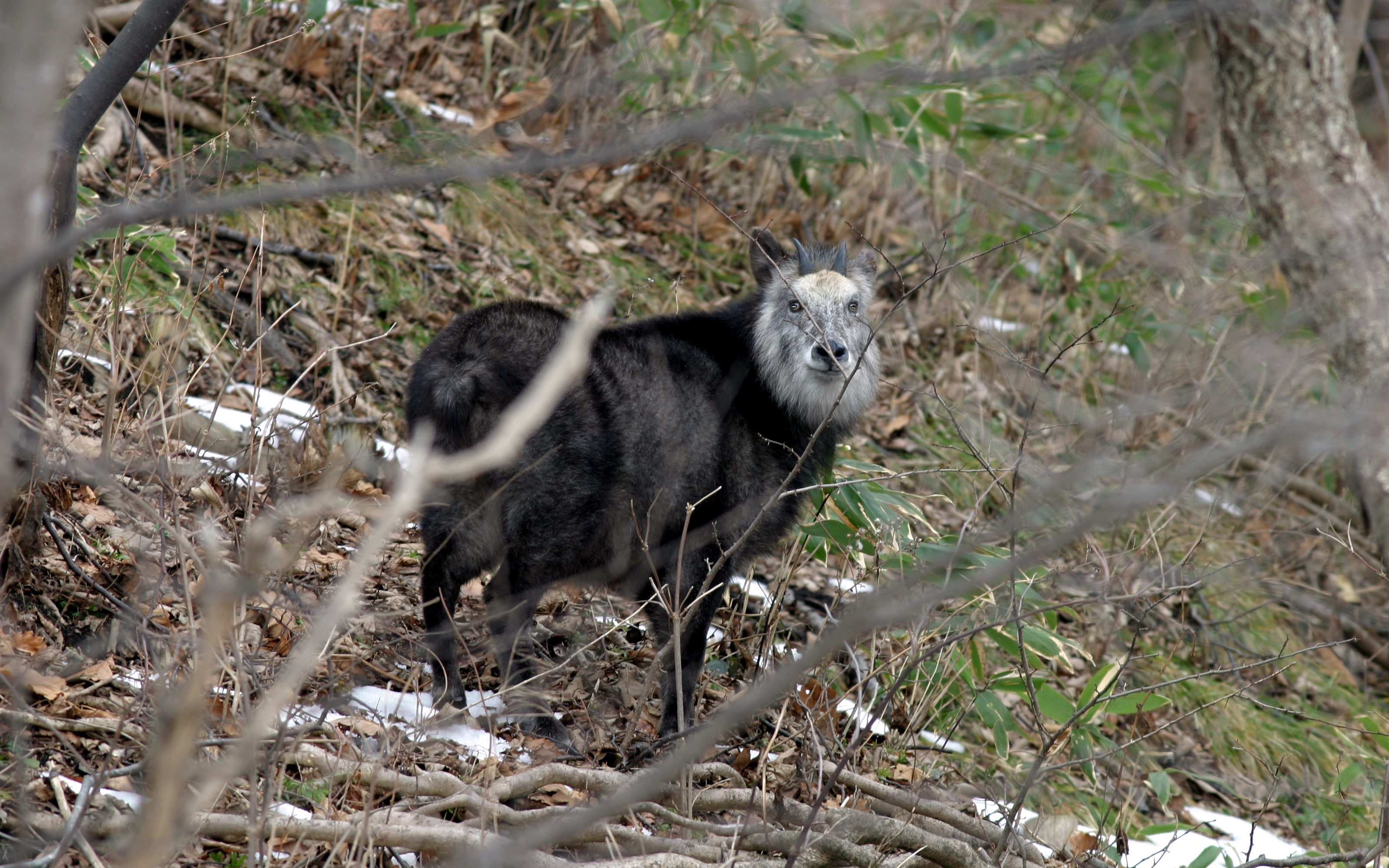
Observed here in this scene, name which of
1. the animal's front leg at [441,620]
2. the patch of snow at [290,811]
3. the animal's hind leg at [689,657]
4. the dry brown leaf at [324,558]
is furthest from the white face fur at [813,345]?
the patch of snow at [290,811]

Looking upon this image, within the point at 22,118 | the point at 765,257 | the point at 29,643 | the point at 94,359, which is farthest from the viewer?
the point at 765,257

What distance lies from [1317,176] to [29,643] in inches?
259

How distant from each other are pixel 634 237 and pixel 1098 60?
523 centimetres

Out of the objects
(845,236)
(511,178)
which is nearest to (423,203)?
(511,178)

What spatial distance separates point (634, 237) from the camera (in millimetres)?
8383

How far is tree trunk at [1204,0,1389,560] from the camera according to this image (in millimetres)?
6219

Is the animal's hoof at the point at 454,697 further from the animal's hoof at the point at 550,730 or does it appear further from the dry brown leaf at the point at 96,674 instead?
the dry brown leaf at the point at 96,674

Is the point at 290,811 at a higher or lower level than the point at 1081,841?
higher

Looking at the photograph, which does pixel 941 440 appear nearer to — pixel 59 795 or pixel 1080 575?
pixel 1080 575

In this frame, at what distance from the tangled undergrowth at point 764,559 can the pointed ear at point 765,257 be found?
397mm

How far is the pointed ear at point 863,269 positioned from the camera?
5.34 meters

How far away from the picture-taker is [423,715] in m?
3.88

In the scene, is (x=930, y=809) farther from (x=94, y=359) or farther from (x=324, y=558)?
(x=94, y=359)

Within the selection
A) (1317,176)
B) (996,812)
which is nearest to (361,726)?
(996,812)
